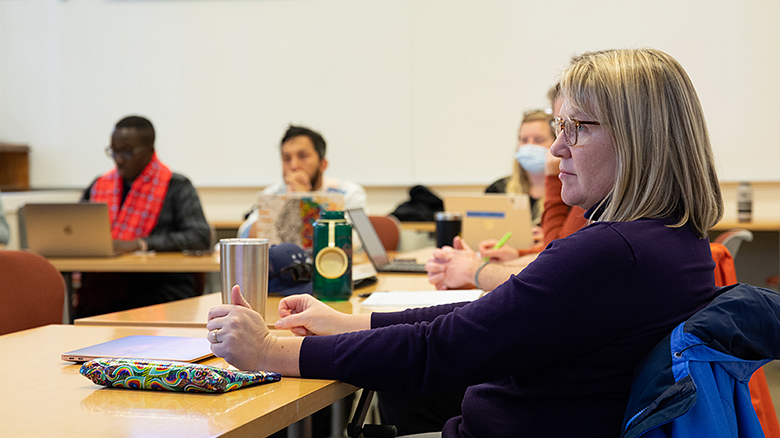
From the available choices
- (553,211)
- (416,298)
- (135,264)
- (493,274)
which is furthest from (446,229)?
(135,264)

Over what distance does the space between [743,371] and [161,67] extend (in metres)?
5.16

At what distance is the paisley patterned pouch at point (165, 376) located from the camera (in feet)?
2.70

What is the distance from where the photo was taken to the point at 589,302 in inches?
31.4

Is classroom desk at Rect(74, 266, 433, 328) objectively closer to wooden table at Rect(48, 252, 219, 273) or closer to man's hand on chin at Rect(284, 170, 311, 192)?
wooden table at Rect(48, 252, 219, 273)

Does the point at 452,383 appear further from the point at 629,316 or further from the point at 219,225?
the point at 219,225

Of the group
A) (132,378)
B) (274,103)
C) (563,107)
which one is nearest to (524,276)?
(563,107)

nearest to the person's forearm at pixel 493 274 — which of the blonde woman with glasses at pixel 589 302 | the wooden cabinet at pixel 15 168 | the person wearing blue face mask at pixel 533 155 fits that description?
the blonde woman with glasses at pixel 589 302

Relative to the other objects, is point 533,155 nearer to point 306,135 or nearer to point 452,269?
point 452,269

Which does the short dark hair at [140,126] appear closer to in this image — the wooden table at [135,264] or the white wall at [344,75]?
the wooden table at [135,264]

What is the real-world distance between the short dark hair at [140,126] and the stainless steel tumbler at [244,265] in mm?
2391

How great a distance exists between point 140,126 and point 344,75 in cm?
205

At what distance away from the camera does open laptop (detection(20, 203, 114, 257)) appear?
257cm

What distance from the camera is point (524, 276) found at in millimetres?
835

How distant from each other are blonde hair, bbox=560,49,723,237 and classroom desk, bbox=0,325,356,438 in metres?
0.48
